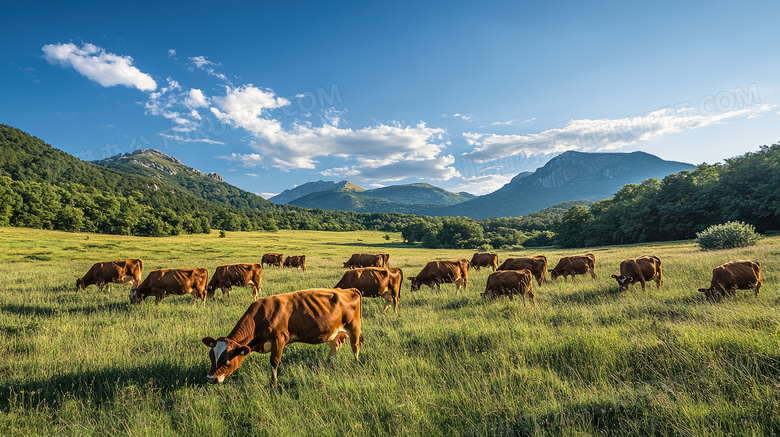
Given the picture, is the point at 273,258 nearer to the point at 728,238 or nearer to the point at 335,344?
the point at 335,344

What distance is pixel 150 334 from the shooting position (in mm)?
7910

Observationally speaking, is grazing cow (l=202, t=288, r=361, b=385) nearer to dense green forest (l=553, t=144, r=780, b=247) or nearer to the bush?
the bush

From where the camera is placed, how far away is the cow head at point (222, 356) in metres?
4.67

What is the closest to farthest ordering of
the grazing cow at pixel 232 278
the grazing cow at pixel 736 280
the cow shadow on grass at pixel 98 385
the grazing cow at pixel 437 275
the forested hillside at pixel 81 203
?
the cow shadow on grass at pixel 98 385, the grazing cow at pixel 736 280, the grazing cow at pixel 232 278, the grazing cow at pixel 437 275, the forested hillside at pixel 81 203

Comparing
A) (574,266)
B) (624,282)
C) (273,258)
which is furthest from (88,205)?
(624,282)

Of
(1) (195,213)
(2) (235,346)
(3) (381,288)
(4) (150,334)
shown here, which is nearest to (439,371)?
(2) (235,346)

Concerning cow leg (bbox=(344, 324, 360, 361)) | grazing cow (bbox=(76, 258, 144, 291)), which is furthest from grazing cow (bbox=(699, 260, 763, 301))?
grazing cow (bbox=(76, 258, 144, 291))

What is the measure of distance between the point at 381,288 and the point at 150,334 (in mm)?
6574

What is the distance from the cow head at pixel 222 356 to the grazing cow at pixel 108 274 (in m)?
14.1

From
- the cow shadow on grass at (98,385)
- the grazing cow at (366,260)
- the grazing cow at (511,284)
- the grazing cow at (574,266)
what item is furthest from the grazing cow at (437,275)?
the grazing cow at (366,260)

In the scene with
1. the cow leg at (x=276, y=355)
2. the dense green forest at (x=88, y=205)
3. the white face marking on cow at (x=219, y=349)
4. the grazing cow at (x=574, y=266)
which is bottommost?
the grazing cow at (x=574, y=266)

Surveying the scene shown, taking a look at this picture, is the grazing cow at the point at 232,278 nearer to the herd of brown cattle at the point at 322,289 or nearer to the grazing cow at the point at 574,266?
the herd of brown cattle at the point at 322,289

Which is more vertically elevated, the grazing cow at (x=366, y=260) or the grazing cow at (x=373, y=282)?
the grazing cow at (x=373, y=282)

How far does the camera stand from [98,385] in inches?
207
